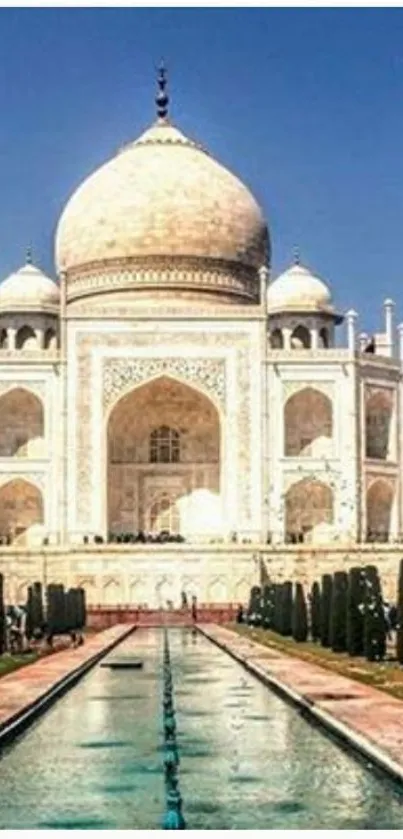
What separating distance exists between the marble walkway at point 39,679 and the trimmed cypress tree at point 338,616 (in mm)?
1838

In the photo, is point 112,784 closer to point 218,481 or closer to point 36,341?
point 218,481

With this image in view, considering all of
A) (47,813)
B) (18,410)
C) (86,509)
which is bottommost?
(47,813)

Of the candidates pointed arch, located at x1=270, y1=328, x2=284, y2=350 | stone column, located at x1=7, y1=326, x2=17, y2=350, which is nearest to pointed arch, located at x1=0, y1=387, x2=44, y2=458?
stone column, located at x1=7, y1=326, x2=17, y2=350

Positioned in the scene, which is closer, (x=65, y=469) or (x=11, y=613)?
(x=11, y=613)

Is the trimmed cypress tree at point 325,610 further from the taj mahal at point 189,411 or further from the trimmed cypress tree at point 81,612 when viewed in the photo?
the taj mahal at point 189,411

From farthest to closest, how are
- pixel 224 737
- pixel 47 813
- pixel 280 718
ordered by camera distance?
pixel 280 718
pixel 224 737
pixel 47 813

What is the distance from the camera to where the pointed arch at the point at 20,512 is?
2583cm

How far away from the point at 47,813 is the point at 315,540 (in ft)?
68.9

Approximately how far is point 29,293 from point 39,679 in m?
19.5

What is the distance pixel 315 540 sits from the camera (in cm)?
2562

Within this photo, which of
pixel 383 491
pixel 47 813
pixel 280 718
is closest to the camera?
pixel 47 813

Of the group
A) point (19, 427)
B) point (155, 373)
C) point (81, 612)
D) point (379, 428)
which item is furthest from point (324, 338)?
point (81, 612)

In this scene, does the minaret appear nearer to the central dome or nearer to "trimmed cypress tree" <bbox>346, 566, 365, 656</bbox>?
the central dome

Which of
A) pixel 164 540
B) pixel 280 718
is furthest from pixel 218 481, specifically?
pixel 280 718
